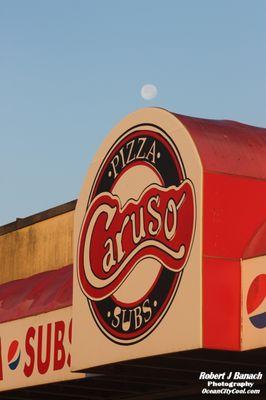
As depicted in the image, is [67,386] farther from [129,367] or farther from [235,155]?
[235,155]

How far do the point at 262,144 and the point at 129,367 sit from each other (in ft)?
15.0

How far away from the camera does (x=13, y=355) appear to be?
72.5ft

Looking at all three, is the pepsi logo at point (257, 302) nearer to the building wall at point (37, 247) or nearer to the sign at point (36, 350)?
the sign at point (36, 350)

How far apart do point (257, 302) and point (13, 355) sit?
7710 mm

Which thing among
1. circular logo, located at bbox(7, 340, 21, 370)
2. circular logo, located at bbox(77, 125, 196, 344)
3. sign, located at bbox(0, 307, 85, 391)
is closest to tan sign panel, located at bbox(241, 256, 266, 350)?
circular logo, located at bbox(77, 125, 196, 344)

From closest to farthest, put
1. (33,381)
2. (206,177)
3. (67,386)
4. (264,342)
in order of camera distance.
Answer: (264,342)
(206,177)
(33,381)
(67,386)

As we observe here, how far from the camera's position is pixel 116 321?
59.4 ft

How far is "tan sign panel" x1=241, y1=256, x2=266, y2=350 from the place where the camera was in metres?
15.8

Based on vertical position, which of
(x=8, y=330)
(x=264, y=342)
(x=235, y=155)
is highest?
(x=235, y=155)

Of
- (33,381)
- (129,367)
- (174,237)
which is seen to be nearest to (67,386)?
(33,381)

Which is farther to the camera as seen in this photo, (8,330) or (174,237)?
(8,330)

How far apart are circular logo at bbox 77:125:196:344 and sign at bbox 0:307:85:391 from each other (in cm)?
165

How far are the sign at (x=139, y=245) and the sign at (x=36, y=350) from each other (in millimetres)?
1227

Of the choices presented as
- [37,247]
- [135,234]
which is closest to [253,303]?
[135,234]
